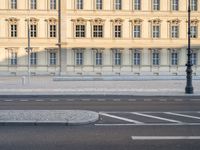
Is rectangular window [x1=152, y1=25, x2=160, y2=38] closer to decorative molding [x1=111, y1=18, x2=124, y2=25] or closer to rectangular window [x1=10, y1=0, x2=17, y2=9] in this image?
decorative molding [x1=111, y1=18, x2=124, y2=25]

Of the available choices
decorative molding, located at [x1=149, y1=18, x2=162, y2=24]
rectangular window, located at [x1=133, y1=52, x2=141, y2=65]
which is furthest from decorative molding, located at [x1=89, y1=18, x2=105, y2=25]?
decorative molding, located at [x1=149, y1=18, x2=162, y2=24]

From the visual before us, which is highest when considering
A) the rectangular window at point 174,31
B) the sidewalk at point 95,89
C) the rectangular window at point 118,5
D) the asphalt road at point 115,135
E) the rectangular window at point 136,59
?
the rectangular window at point 118,5

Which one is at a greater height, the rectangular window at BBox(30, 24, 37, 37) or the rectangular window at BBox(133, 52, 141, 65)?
the rectangular window at BBox(30, 24, 37, 37)

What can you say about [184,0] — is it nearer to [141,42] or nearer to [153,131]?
[141,42]

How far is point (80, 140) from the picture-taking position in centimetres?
1020

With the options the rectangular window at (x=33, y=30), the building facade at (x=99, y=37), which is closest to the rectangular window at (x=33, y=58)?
the building facade at (x=99, y=37)

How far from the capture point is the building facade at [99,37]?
52.5 metres

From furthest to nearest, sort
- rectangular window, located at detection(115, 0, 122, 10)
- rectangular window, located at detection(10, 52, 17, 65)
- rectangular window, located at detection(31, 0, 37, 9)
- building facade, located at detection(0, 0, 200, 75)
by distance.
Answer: rectangular window, located at detection(115, 0, 122, 10) → rectangular window, located at detection(31, 0, 37, 9) → building facade, located at detection(0, 0, 200, 75) → rectangular window, located at detection(10, 52, 17, 65)

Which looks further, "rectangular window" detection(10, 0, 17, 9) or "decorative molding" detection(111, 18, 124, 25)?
"decorative molding" detection(111, 18, 124, 25)

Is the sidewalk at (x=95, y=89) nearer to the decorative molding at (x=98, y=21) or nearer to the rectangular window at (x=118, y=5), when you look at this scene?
the decorative molding at (x=98, y=21)

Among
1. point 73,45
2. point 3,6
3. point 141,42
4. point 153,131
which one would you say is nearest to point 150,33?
point 141,42

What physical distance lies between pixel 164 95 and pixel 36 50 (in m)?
31.3

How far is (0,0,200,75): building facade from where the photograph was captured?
52469 millimetres

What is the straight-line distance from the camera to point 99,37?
53.5 m
